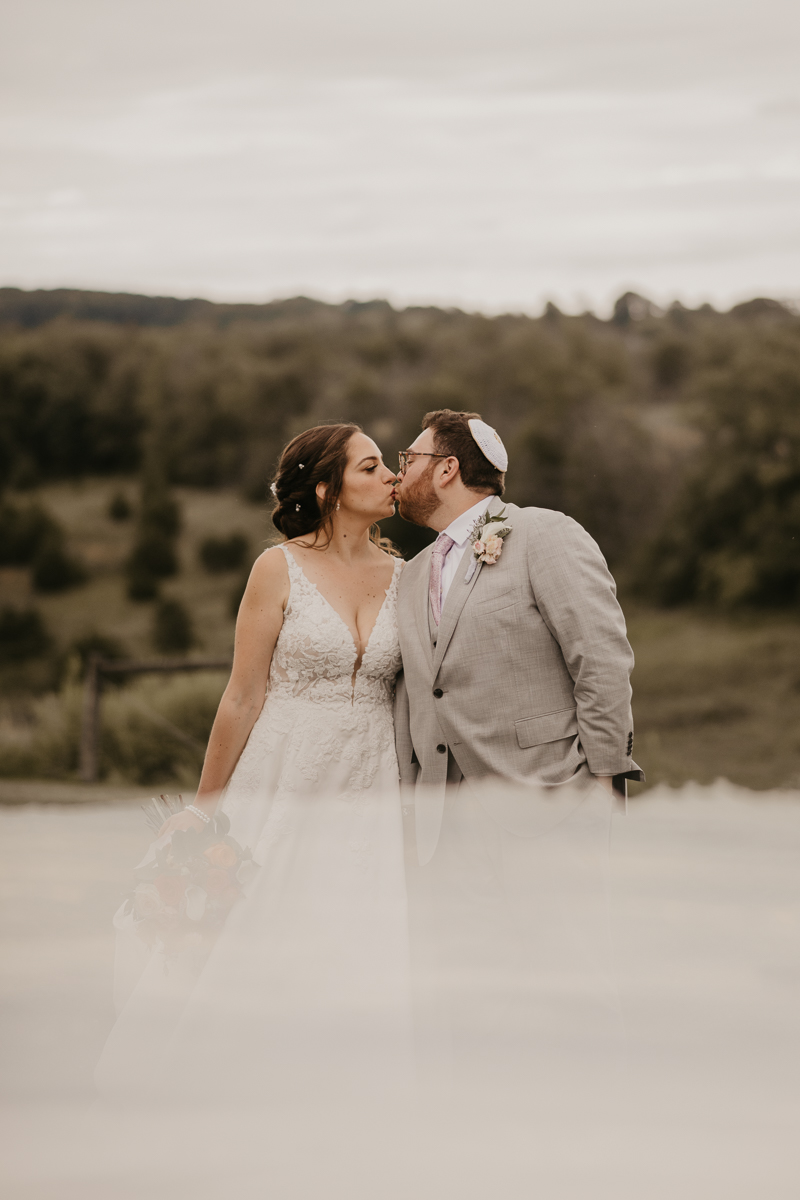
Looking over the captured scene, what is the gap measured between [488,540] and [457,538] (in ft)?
0.55

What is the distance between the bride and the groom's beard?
0.05 meters

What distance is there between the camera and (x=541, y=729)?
3473 millimetres

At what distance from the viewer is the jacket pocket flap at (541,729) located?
11.4 ft

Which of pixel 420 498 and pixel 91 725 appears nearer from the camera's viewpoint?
pixel 420 498

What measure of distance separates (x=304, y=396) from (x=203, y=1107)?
36345mm

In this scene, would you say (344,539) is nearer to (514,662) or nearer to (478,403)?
(514,662)

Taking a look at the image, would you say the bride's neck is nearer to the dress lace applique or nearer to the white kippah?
the dress lace applique

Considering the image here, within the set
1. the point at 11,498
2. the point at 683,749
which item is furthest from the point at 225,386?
the point at 683,749

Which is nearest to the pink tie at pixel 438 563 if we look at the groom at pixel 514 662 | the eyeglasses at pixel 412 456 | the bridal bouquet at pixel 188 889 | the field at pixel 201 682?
the groom at pixel 514 662

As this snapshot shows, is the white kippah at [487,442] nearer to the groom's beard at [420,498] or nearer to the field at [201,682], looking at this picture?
the groom's beard at [420,498]

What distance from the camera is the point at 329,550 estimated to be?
381 centimetres

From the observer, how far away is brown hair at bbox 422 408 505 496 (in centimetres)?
369

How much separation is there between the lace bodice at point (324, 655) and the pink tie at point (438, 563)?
0.17m

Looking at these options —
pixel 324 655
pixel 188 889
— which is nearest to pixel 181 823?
pixel 188 889
